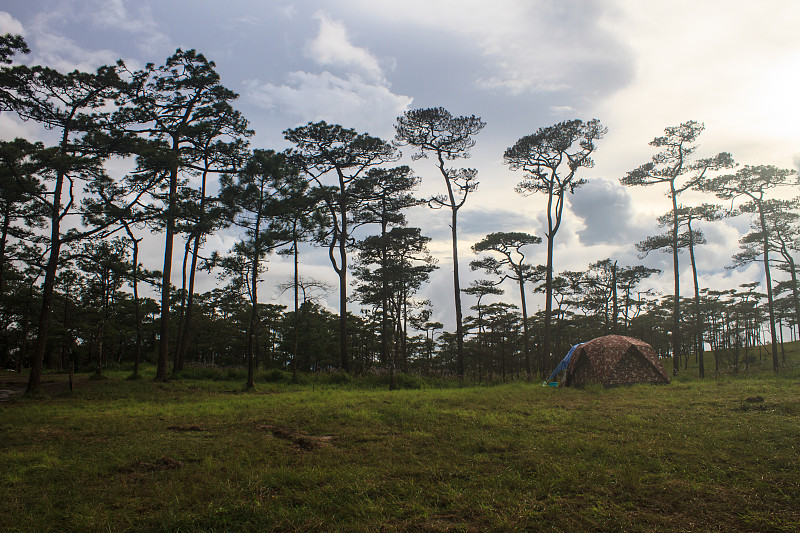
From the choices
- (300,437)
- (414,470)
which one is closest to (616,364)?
(300,437)

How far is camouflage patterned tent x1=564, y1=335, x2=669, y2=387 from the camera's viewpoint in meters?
16.5

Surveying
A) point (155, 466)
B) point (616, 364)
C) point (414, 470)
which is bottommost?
point (155, 466)

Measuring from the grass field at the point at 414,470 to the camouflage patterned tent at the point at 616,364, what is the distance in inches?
230

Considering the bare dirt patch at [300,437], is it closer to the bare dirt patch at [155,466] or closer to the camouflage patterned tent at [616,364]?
the bare dirt patch at [155,466]

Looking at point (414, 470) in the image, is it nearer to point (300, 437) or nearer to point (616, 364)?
point (300, 437)

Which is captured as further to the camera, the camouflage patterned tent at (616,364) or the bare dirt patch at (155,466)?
the camouflage patterned tent at (616,364)

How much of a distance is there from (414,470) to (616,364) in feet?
44.8

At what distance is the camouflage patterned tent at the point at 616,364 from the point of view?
54.3ft

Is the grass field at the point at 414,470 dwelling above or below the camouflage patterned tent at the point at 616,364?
below

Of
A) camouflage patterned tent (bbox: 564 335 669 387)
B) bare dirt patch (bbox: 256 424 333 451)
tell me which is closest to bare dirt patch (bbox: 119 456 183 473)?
bare dirt patch (bbox: 256 424 333 451)

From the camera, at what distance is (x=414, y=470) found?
570 cm

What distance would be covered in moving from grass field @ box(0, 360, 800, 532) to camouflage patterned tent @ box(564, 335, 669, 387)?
5838 mm

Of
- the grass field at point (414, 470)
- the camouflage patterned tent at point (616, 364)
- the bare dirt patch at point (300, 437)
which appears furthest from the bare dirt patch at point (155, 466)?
the camouflage patterned tent at point (616, 364)

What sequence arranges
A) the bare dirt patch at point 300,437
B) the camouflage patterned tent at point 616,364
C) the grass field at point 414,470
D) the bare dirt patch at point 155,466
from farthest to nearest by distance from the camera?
the camouflage patterned tent at point 616,364, the bare dirt patch at point 300,437, the bare dirt patch at point 155,466, the grass field at point 414,470
